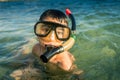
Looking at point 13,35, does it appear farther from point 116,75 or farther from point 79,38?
point 116,75

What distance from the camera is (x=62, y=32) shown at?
3.70 m

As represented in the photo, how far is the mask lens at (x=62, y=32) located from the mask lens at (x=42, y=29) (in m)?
0.15

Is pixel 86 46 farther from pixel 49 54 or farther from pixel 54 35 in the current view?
pixel 49 54

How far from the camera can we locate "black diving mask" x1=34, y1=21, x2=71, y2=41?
3.60m

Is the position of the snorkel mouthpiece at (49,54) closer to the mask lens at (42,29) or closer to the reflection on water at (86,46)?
the mask lens at (42,29)

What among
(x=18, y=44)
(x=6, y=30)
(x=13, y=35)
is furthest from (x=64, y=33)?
(x=6, y=30)

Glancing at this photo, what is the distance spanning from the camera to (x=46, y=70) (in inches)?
152

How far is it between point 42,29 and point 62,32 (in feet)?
0.96

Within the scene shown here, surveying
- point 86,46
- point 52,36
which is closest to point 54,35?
point 52,36

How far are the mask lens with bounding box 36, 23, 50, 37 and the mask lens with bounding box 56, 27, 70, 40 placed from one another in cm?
15

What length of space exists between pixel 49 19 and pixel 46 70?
29.7 inches

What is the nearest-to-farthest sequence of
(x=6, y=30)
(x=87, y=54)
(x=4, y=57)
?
(x=4, y=57) < (x=87, y=54) < (x=6, y=30)

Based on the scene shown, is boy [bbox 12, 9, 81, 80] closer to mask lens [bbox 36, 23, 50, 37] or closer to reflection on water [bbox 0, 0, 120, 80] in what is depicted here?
mask lens [bbox 36, 23, 50, 37]

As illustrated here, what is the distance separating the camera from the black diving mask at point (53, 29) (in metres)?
3.60
